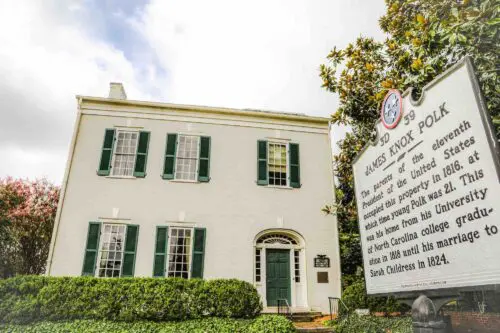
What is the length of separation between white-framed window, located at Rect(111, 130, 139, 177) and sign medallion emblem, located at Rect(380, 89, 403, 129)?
1092 cm

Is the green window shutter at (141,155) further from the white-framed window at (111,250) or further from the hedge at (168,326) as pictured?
the hedge at (168,326)

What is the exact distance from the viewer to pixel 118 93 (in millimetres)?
13703

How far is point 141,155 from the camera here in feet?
41.1

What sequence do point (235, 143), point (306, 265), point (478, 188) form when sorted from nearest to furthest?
point (478, 188), point (306, 265), point (235, 143)

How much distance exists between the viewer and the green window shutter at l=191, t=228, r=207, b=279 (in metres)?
11.4

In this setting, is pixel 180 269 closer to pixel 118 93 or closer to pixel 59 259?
pixel 59 259

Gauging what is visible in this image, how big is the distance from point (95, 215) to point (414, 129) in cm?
1152

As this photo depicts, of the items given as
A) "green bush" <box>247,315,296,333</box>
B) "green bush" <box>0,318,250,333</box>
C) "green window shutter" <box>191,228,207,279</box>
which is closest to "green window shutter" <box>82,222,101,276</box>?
"green bush" <box>0,318,250,333</box>

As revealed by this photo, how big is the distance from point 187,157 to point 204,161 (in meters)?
0.70

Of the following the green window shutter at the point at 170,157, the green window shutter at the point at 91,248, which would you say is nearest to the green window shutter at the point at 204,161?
the green window shutter at the point at 170,157

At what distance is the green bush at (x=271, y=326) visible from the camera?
8312mm

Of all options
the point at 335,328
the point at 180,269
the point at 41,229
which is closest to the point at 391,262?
the point at 335,328

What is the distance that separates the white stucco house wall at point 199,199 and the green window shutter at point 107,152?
1.5 inches

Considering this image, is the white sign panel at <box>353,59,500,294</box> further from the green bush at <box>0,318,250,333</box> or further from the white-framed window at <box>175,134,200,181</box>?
the white-framed window at <box>175,134,200,181</box>
